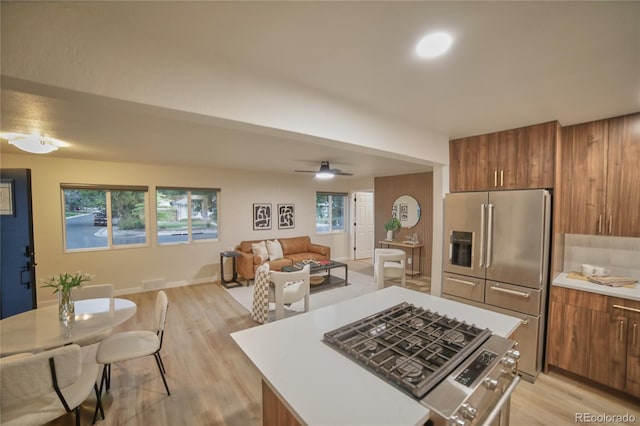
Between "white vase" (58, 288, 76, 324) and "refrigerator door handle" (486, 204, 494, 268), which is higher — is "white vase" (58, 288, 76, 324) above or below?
below

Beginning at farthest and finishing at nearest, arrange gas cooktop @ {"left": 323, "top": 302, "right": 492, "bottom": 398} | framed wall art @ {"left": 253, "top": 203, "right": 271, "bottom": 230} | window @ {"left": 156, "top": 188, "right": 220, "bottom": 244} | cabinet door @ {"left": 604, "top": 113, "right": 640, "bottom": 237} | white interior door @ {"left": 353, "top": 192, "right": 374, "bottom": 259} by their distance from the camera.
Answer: white interior door @ {"left": 353, "top": 192, "right": 374, "bottom": 259}
framed wall art @ {"left": 253, "top": 203, "right": 271, "bottom": 230}
window @ {"left": 156, "top": 188, "right": 220, "bottom": 244}
cabinet door @ {"left": 604, "top": 113, "right": 640, "bottom": 237}
gas cooktop @ {"left": 323, "top": 302, "right": 492, "bottom": 398}

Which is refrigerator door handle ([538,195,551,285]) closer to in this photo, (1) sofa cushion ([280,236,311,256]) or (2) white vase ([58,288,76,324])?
(2) white vase ([58,288,76,324])

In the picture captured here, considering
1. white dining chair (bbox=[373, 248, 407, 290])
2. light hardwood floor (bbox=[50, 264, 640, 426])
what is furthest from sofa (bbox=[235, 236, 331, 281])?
light hardwood floor (bbox=[50, 264, 640, 426])

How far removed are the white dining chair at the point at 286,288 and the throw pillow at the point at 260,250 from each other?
184 cm

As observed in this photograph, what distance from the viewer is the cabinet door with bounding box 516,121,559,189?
90.4 inches

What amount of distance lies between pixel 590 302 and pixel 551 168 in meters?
1.20

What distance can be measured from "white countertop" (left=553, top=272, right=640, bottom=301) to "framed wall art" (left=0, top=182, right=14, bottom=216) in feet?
19.7

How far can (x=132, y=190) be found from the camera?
471 centimetres

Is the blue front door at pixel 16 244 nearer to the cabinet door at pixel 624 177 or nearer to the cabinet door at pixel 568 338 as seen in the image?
the cabinet door at pixel 568 338

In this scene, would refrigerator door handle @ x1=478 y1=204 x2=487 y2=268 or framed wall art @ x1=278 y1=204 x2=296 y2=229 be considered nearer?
refrigerator door handle @ x1=478 y1=204 x2=487 y2=268

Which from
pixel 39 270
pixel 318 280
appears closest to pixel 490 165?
pixel 318 280

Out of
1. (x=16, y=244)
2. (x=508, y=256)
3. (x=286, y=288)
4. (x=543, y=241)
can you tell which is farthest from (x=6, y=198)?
(x=543, y=241)

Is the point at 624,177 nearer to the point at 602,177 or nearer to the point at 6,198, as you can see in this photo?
the point at 602,177

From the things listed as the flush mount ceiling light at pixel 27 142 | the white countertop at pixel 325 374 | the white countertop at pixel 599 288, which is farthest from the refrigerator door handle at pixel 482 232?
the flush mount ceiling light at pixel 27 142
